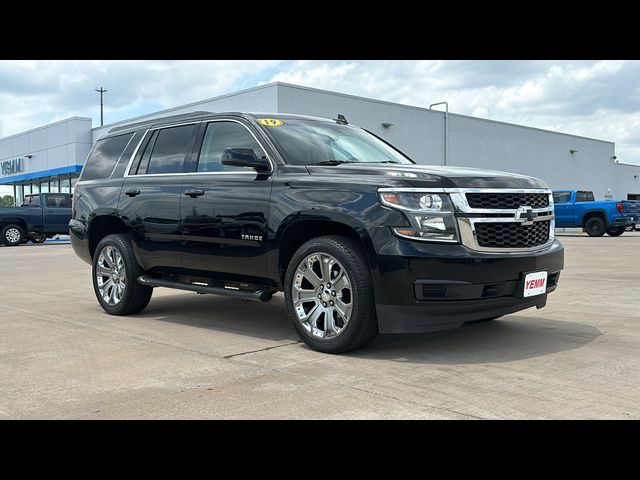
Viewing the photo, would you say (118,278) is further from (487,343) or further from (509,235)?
(509,235)

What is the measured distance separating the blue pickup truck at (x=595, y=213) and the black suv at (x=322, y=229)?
20423mm

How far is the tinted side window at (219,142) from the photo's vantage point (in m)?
6.26

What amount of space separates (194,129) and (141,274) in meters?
1.66

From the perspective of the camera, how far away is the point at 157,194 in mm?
6824

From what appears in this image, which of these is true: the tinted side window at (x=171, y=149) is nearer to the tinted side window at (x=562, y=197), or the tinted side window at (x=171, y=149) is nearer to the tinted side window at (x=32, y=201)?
the tinted side window at (x=32, y=201)

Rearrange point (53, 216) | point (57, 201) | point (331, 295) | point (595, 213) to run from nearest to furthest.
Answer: point (331, 295) → point (53, 216) → point (57, 201) → point (595, 213)

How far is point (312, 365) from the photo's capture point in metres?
4.90

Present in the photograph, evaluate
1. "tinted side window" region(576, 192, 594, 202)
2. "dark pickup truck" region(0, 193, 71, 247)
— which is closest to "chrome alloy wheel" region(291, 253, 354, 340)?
"dark pickup truck" region(0, 193, 71, 247)

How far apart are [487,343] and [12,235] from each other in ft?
72.0

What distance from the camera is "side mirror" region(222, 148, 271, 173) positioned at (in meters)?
5.70

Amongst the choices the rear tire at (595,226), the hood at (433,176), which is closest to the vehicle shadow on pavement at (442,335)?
the hood at (433,176)

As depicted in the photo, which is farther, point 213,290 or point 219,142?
point 219,142

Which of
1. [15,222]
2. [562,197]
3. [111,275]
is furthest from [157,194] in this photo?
[562,197]

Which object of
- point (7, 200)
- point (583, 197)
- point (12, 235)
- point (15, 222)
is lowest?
point (12, 235)
